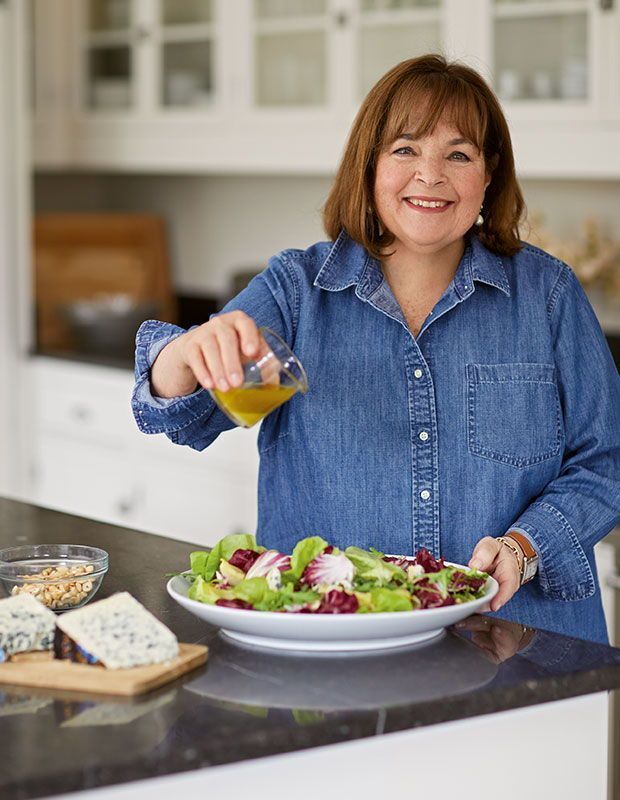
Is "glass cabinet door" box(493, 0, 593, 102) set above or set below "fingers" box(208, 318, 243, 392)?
above

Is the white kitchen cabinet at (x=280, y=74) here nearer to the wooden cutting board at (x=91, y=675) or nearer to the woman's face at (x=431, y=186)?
the woman's face at (x=431, y=186)

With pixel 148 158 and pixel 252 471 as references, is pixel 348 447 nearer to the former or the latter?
pixel 252 471

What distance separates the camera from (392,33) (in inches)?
142

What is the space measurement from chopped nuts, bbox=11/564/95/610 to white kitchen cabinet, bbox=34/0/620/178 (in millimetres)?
1598

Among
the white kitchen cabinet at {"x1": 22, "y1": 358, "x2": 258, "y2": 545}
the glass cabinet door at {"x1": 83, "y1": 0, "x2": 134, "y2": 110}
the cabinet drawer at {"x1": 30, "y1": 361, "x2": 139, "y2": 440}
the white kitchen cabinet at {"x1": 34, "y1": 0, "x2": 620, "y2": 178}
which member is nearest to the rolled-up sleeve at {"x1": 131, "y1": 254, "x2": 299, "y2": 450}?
the white kitchen cabinet at {"x1": 34, "y1": 0, "x2": 620, "y2": 178}

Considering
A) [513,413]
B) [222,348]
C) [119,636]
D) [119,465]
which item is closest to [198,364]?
[222,348]

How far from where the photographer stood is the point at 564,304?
195 centimetres

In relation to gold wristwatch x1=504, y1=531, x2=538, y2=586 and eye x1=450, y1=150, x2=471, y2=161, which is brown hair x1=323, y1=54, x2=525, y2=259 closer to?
eye x1=450, y1=150, x2=471, y2=161

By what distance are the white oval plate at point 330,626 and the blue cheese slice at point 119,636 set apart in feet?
0.24

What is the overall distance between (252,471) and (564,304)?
68.8 inches

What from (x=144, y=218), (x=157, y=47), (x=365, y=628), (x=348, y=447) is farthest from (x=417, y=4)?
(x=365, y=628)

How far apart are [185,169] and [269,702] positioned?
313 centimetres

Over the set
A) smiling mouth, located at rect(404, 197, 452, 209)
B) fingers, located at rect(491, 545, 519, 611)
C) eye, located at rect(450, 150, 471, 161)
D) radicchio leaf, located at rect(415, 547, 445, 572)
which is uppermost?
eye, located at rect(450, 150, 471, 161)

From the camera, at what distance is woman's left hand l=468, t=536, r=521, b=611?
1.64 m
